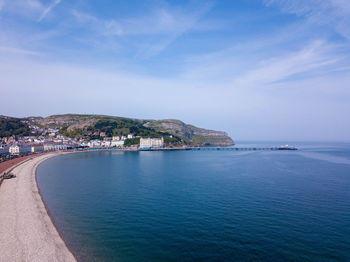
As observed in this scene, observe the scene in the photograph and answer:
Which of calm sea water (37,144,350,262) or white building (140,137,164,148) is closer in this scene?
calm sea water (37,144,350,262)

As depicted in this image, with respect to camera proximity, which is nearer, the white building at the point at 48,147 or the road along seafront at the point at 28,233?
the road along seafront at the point at 28,233

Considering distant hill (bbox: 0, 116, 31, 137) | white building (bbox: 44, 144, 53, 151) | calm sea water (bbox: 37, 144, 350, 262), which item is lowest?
calm sea water (bbox: 37, 144, 350, 262)

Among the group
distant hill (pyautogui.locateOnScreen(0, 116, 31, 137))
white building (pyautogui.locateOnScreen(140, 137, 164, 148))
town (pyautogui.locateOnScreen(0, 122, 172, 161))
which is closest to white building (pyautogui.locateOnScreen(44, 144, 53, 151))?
town (pyautogui.locateOnScreen(0, 122, 172, 161))

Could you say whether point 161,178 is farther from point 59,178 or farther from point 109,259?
point 109,259

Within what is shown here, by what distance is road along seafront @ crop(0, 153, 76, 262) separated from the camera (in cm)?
1752

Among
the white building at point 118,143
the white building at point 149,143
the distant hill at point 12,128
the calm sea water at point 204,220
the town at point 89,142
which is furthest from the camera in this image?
the white building at point 118,143

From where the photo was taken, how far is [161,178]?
49938 mm

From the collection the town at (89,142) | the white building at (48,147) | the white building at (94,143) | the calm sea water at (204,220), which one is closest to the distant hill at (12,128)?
the town at (89,142)

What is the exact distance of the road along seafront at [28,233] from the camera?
17.5 meters

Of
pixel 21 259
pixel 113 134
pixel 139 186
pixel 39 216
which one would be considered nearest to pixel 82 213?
pixel 39 216

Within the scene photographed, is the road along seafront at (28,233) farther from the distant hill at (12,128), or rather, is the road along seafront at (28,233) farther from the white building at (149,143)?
the distant hill at (12,128)

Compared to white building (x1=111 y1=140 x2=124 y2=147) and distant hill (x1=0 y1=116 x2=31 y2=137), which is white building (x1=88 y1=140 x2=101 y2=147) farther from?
distant hill (x1=0 y1=116 x2=31 y2=137)

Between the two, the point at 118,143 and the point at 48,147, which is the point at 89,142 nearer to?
the point at 118,143

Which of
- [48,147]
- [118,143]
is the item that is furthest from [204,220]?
[118,143]
